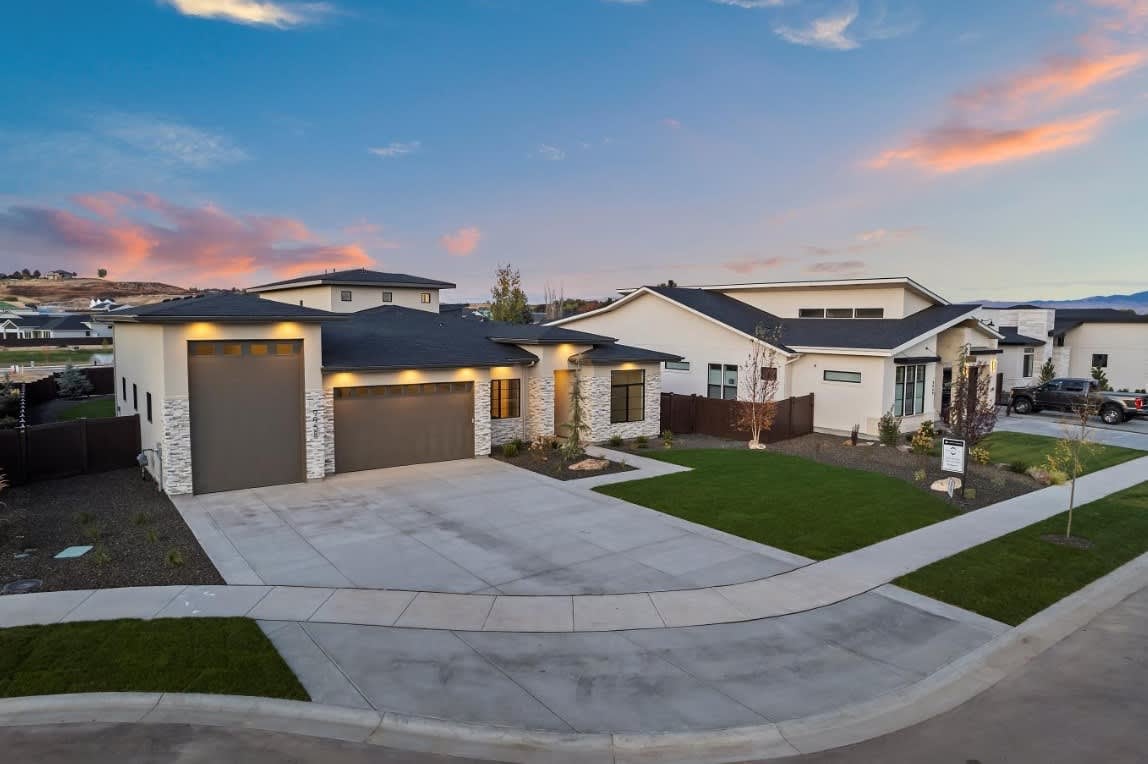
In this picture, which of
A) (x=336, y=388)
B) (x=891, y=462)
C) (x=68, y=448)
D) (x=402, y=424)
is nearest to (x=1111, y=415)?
(x=891, y=462)

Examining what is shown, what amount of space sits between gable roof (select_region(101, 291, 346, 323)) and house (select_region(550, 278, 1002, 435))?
49.1ft

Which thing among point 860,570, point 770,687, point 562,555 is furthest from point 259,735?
point 860,570

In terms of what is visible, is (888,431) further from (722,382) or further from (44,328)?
(44,328)

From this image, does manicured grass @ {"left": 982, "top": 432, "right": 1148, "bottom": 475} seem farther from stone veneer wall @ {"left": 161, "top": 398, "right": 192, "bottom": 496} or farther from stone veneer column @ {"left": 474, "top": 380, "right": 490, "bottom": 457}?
stone veneer wall @ {"left": 161, "top": 398, "right": 192, "bottom": 496}

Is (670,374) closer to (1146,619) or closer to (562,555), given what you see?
(562,555)

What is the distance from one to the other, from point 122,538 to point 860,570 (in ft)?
43.6

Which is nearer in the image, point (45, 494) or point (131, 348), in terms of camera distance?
point (45, 494)

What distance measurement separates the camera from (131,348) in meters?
20.1

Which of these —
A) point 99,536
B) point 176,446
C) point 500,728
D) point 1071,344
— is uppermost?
point 1071,344

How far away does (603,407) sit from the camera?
24.4 m

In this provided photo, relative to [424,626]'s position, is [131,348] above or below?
above

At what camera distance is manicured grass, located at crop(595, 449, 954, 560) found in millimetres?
13812

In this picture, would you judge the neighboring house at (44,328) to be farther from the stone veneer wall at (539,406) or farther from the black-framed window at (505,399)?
the stone veneer wall at (539,406)

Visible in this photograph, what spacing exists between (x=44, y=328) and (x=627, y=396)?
98916mm
